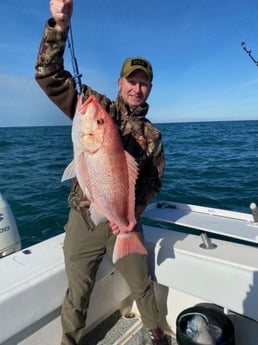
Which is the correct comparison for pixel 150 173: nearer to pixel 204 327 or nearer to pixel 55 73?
pixel 55 73

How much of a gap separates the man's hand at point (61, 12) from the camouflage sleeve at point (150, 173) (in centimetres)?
106

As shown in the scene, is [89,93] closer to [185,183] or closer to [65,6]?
[65,6]

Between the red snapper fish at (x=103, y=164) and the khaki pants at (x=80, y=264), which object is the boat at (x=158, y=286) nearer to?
the khaki pants at (x=80, y=264)

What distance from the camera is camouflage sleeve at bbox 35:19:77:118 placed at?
2.07m

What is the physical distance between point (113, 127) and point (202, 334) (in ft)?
6.00

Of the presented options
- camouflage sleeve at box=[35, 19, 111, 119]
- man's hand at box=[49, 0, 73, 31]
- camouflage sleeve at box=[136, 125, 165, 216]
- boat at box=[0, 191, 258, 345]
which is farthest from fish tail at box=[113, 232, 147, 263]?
man's hand at box=[49, 0, 73, 31]

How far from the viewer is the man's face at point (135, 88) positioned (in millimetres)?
2590

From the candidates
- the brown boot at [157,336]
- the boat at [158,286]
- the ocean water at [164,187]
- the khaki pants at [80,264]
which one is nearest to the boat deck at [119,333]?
the boat at [158,286]

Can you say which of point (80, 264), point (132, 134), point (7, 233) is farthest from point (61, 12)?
point (7, 233)

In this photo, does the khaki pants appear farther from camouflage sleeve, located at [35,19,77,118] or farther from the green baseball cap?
the green baseball cap

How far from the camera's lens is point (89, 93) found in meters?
2.55

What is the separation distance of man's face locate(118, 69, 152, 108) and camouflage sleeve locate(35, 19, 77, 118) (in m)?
0.49

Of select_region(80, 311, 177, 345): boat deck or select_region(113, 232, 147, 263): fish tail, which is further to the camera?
select_region(80, 311, 177, 345): boat deck

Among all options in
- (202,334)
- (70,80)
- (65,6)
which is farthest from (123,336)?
(65,6)
